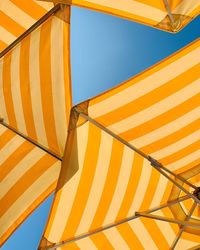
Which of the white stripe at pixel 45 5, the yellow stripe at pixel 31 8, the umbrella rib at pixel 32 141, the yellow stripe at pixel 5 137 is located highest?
the white stripe at pixel 45 5

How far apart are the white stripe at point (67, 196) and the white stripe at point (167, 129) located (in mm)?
660

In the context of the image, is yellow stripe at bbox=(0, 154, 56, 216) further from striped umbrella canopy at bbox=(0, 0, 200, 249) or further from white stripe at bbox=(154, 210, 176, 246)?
white stripe at bbox=(154, 210, 176, 246)

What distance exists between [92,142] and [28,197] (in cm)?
195

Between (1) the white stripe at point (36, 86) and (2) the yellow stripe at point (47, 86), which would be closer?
(2) the yellow stripe at point (47, 86)

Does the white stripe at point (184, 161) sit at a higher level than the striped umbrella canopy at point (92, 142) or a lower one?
higher

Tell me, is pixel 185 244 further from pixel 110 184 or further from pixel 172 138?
pixel 172 138

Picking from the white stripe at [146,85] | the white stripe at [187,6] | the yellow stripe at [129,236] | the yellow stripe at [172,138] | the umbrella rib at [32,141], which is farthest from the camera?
the umbrella rib at [32,141]

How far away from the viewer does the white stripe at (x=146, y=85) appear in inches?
165

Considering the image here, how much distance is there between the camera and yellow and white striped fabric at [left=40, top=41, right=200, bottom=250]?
172 inches

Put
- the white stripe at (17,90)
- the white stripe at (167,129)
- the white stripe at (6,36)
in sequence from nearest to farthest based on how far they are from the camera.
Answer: the white stripe at (167,129) < the white stripe at (6,36) < the white stripe at (17,90)

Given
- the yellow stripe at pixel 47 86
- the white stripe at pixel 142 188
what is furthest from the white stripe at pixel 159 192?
the yellow stripe at pixel 47 86

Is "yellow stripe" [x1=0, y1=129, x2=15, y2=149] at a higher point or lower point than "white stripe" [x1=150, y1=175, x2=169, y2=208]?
lower

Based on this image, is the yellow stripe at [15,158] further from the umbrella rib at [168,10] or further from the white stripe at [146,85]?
the umbrella rib at [168,10]

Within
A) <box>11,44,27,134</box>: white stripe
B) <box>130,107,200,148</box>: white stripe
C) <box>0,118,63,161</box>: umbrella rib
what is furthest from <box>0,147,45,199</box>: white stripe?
<box>130,107,200,148</box>: white stripe
